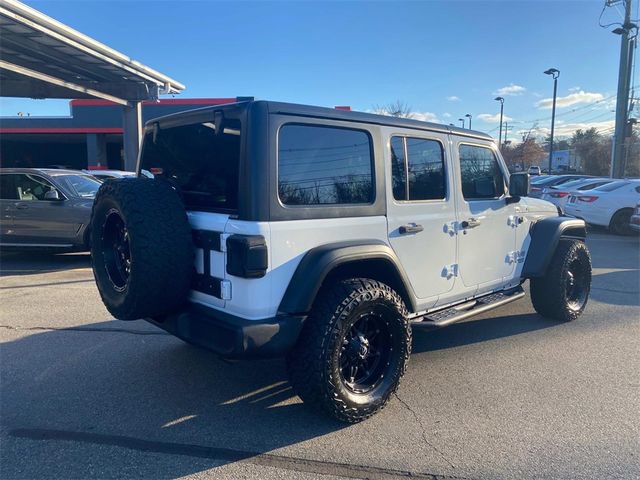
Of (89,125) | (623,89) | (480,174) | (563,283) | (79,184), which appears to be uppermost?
(623,89)

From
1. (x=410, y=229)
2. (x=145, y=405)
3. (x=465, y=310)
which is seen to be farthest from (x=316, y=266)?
(x=465, y=310)

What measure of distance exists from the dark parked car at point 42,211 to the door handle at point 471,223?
6.86m

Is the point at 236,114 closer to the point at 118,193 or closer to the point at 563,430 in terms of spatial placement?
the point at 118,193

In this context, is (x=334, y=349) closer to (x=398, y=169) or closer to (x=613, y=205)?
(x=398, y=169)

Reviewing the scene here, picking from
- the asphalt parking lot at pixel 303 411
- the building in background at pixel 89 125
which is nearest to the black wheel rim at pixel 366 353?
the asphalt parking lot at pixel 303 411

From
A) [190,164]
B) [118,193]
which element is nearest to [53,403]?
[118,193]

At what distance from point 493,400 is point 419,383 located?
57 cm

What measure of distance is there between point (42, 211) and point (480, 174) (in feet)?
25.1

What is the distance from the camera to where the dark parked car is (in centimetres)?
857

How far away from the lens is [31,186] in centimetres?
879

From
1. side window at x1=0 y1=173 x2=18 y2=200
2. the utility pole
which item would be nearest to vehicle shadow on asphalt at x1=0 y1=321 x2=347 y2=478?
side window at x1=0 y1=173 x2=18 y2=200

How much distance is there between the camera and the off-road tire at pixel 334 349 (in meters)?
3.01

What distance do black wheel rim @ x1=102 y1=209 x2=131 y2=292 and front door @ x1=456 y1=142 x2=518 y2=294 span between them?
8.92ft

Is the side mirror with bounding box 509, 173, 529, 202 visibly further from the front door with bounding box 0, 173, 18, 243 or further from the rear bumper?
the front door with bounding box 0, 173, 18, 243
